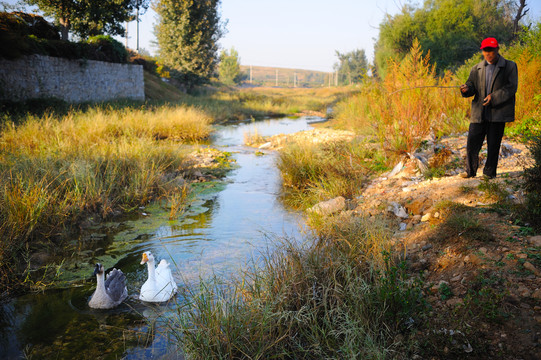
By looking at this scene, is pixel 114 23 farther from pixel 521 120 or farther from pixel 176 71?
pixel 521 120

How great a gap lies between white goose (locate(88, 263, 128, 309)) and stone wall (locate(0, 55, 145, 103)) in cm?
1148

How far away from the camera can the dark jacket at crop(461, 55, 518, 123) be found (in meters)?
4.97

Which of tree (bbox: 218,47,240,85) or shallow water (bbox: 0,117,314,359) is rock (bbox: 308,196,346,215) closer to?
shallow water (bbox: 0,117,314,359)

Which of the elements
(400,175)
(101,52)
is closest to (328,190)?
(400,175)

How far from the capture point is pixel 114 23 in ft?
72.0

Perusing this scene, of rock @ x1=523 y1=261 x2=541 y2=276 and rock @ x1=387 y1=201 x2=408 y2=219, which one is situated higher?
rock @ x1=523 y1=261 x2=541 y2=276

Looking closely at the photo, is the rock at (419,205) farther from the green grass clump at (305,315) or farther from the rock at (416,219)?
the green grass clump at (305,315)

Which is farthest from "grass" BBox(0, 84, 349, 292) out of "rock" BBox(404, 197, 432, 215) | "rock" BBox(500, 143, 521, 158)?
"rock" BBox(500, 143, 521, 158)

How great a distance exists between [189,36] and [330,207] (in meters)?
26.9

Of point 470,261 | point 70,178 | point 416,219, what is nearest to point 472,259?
point 470,261

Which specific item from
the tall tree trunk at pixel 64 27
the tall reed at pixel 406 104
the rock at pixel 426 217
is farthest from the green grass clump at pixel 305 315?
the tall tree trunk at pixel 64 27

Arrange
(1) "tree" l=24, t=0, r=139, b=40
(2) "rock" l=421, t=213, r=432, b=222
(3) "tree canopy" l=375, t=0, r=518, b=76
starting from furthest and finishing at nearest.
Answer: (3) "tree canopy" l=375, t=0, r=518, b=76 → (1) "tree" l=24, t=0, r=139, b=40 → (2) "rock" l=421, t=213, r=432, b=222

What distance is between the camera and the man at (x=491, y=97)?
498 centimetres

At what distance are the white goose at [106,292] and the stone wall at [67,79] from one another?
11476 mm
